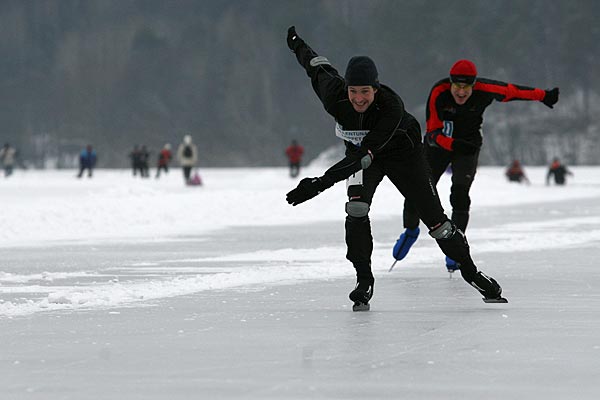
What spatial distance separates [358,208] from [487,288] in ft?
3.02

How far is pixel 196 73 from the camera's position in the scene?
9281 centimetres

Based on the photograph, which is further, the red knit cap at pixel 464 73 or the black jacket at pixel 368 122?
the red knit cap at pixel 464 73

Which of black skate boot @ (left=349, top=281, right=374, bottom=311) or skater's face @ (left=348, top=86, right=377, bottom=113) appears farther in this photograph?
black skate boot @ (left=349, top=281, right=374, bottom=311)

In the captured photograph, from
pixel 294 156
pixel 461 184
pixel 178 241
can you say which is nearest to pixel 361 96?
pixel 461 184

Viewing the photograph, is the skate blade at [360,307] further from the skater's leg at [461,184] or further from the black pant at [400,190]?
the skater's leg at [461,184]

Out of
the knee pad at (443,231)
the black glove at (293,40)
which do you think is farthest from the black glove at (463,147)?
the knee pad at (443,231)

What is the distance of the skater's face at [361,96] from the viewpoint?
766 cm

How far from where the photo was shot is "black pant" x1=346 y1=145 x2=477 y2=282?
8.02m

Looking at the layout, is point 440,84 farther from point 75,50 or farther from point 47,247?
point 75,50

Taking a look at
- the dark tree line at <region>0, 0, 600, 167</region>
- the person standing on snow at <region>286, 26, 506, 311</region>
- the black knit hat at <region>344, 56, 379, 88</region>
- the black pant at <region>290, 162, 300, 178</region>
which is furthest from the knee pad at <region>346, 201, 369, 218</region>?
the dark tree line at <region>0, 0, 600, 167</region>

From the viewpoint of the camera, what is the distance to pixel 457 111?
10.1 metres

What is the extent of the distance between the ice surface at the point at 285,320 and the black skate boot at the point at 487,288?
0.10 m

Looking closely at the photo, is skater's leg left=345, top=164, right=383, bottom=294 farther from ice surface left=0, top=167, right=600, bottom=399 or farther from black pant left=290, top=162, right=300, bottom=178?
black pant left=290, top=162, right=300, bottom=178

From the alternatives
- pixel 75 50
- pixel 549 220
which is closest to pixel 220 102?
pixel 75 50
